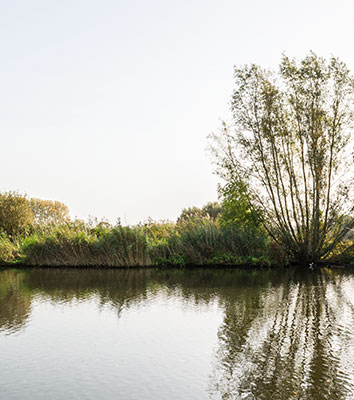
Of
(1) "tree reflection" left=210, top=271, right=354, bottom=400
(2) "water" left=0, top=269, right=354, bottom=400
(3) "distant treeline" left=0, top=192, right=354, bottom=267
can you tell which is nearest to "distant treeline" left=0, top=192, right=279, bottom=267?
(3) "distant treeline" left=0, top=192, right=354, bottom=267

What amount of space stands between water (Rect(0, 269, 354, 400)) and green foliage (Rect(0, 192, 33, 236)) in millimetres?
14071

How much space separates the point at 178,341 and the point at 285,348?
1.63m

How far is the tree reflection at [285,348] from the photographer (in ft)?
16.8

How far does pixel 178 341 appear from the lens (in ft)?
23.9

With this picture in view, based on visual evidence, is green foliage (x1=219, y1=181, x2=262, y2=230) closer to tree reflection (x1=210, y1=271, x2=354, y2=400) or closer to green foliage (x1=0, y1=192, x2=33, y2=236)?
tree reflection (x1=210, y1=271, x2=354, y2=400)

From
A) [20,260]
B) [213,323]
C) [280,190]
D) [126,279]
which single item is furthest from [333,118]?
[20,260]

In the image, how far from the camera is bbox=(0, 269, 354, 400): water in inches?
205

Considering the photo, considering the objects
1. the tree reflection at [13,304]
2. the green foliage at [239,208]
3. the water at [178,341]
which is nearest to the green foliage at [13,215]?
the tree reflection at [13,304]

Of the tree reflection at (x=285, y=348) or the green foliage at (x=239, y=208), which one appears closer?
the tree reflection at (x=285, y=348)

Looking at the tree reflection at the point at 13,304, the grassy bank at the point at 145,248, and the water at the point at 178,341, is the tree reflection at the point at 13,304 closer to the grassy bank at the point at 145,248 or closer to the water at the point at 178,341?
the water at the point at 178,341

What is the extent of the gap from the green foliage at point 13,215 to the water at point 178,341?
→ 1407 centimetres

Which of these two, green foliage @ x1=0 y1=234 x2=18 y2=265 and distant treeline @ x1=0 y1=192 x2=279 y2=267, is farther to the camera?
green foliage @ x1=0 y1=234 x2=18 y2=265

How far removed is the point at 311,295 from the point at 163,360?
628 cm

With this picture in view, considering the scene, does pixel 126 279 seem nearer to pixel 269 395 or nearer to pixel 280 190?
pixel 280 190
